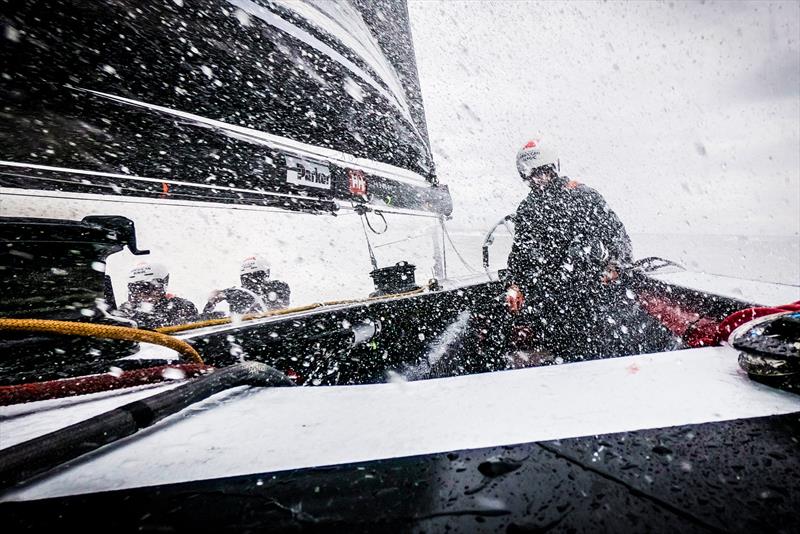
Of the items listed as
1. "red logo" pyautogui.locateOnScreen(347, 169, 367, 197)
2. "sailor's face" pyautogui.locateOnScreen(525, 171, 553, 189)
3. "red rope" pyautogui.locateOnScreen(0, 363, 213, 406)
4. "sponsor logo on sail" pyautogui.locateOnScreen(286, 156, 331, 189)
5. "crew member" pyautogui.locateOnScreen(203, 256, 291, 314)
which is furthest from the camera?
"crew member" pyautogui.locateOnScreen(203, 256, 291, 314)

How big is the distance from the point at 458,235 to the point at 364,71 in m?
57.2

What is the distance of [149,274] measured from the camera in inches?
226

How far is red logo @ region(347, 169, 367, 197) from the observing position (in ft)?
9.11

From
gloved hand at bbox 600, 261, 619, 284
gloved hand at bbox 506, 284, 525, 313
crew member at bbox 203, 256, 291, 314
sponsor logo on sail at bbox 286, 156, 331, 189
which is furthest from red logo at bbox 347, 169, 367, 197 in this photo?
crew member at bbox 203, 256, 291, 314

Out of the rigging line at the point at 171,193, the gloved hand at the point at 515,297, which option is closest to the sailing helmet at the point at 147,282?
the rigging line at the point at 171,193

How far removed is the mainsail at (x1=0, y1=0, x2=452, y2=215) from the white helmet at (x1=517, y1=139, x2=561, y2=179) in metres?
1.23

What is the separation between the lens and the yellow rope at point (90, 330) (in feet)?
2.33

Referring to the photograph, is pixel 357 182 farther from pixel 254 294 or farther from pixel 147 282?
pixel 147 282

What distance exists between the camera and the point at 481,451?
1.41 feet

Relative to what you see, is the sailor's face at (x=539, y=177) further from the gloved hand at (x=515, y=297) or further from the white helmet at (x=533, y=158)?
the gloved hand at (x=515, y=297)

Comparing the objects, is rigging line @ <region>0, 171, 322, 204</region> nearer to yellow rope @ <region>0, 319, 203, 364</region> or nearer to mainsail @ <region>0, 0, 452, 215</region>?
mainsail @ <region>0, 0, 452, 215</region>

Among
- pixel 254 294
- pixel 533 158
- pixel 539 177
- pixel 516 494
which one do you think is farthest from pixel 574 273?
pixel 254 294

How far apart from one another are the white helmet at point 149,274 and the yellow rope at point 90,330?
19.6 ft

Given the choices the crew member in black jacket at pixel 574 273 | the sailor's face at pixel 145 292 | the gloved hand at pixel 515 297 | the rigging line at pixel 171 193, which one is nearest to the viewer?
the rigging line at pixel 171 193
